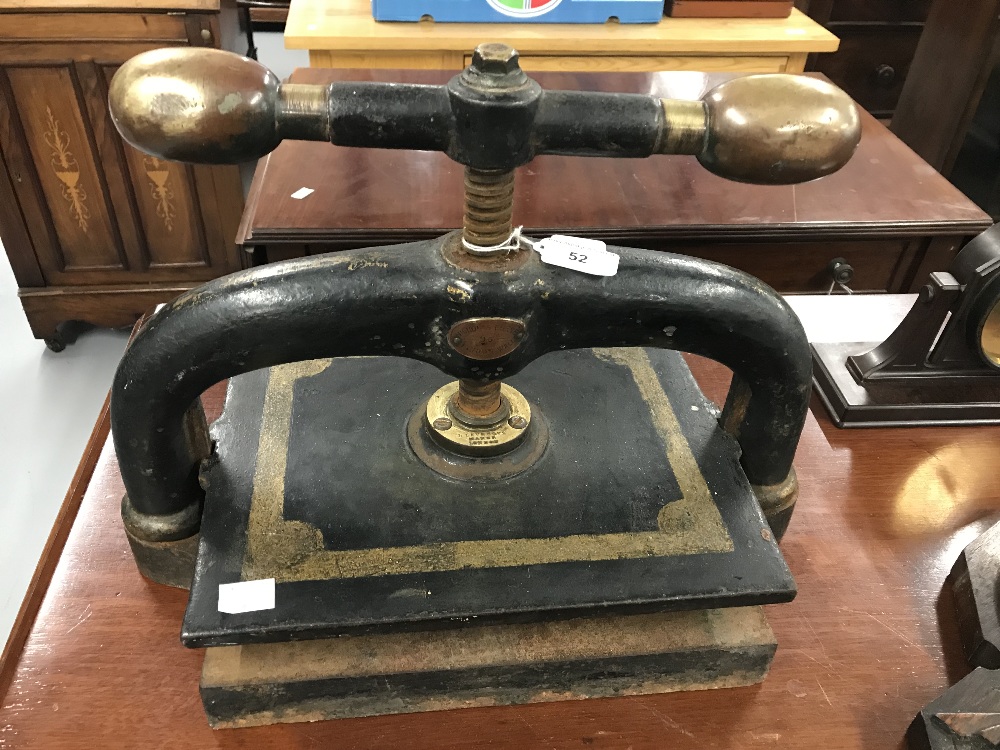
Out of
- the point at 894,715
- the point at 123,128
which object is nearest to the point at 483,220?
the point at 123,128

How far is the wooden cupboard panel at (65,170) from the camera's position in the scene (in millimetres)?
1631

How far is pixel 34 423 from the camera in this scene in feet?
6.10

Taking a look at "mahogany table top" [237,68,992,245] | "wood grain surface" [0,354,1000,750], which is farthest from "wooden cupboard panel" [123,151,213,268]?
"wood grain surface" [0,354,1000,750]

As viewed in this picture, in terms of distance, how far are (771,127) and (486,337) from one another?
264 millimetres

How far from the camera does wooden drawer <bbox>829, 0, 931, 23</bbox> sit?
8.97 feet

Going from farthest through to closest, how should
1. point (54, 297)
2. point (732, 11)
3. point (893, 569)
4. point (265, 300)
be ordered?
1. point (732, 11)
2. point (54, 297)
3. point (893, 569)
4. point (265, 300)

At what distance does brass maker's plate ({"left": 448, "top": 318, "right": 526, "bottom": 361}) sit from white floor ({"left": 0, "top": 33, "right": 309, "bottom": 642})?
1.20m

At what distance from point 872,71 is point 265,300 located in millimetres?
2887

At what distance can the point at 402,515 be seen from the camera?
79 centimetres

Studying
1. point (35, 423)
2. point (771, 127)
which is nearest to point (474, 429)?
point (771, 127)

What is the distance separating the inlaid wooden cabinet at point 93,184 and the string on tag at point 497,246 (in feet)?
4.01

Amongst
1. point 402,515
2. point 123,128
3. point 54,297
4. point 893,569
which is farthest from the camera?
point 54,297

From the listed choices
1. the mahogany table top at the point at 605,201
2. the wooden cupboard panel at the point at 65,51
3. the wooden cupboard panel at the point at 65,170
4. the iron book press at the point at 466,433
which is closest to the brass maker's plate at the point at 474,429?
the iron book press at the point at 466,433

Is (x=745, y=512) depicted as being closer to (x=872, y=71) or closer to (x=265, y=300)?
(x=265, y=300)
